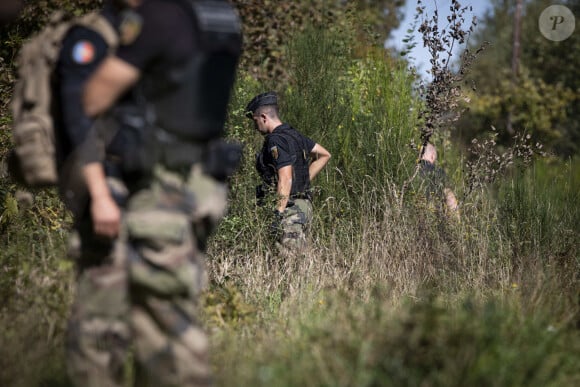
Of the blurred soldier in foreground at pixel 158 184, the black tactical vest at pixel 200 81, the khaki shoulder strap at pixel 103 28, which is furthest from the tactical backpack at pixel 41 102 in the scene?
the black tactical vest at pixel 200 81

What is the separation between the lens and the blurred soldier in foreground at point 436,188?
6.26 m

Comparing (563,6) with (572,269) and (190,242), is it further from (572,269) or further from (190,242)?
(190,242)

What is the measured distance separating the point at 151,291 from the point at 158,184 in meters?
0.38

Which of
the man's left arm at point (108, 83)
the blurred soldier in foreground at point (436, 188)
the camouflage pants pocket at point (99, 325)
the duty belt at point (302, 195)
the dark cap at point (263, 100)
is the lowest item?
the camouflage pants pocket at point (99, 325)

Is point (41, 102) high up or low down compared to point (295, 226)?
up

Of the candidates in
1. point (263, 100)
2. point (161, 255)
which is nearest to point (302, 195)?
point (263, 100)

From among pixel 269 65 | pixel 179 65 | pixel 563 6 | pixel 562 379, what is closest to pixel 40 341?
pixel 179 65

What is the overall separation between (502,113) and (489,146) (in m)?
15.7

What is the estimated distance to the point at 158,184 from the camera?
2.68m

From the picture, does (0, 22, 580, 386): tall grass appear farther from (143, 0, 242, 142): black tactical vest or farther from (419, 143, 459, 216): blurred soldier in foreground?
(143, 0, 242, 142): black tactical vest

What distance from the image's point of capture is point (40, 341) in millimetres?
3590

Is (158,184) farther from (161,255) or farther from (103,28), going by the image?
(103,28)

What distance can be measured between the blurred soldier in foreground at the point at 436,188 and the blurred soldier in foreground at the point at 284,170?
1.02m

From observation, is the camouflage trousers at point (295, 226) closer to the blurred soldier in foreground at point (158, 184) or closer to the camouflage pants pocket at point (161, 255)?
the blurred soldier in foreground at point (158, 184)
